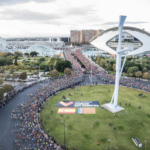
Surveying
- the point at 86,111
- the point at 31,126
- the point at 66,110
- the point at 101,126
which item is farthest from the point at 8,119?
the point at 101,126

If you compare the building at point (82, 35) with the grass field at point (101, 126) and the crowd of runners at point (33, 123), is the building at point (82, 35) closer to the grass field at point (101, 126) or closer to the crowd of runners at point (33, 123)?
the crowd of runners at point (33, 123)

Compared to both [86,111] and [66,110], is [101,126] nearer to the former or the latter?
[86,111]

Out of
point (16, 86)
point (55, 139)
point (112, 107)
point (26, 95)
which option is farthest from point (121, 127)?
point (16, 86)

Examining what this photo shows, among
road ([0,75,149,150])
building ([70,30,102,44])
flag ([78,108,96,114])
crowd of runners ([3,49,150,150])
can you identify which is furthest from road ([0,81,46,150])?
building ([70,30,102,44])

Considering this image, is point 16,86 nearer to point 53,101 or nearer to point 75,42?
point 53,101

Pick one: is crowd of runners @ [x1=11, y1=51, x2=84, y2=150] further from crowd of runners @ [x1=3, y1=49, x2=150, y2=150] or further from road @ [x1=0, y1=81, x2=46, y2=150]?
road @ [x1=0, y1=81, x2=46, y2=150]
